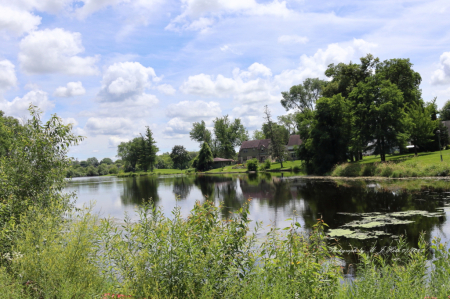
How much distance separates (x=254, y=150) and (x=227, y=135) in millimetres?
16508

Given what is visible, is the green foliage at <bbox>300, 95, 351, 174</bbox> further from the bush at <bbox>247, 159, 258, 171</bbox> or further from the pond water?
the bush at <bbox>247, 159, 258, 171</bbox>

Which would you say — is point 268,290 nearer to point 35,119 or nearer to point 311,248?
point 311,248

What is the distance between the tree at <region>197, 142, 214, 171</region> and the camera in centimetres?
8381

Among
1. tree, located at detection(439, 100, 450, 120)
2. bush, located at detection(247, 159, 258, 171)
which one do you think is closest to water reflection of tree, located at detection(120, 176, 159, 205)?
bush, located at detection(247, 159, 258, 171)

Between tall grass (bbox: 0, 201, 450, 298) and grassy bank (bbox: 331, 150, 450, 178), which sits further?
grassy bank (bbox: 331, 150, 450, 178)

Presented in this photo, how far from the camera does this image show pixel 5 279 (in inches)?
193

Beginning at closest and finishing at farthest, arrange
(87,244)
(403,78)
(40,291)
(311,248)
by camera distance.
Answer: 1. (40,291)
2. (87,244)
3. (311,248)
4. (403,78)

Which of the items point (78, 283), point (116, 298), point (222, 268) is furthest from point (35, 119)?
point (222, 268)

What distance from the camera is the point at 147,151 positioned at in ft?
309

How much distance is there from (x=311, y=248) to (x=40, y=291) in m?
4.82

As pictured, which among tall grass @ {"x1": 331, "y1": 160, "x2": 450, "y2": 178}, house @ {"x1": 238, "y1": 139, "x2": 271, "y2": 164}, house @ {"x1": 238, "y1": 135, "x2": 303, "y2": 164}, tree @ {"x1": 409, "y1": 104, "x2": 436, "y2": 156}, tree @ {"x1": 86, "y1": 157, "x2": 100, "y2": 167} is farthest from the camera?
tree @ {"x1": 86, "y1": 157, "x2": 100, "y2": 167}

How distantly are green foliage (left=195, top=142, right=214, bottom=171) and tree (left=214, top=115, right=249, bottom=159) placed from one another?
18.7m

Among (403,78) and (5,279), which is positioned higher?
(403,78)

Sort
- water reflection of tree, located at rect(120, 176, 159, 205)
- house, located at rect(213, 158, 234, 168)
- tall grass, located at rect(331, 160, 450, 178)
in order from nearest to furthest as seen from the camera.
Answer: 1. water reflection of tree, located at rect(120, 176, 159, 205)
2. tall grass, located at rect(331, 160, 450, 178)
3. house, located at rect(213, 158, 234, 168)
